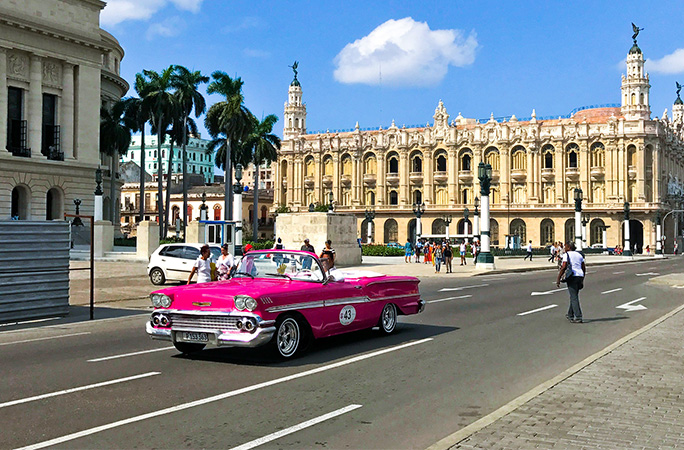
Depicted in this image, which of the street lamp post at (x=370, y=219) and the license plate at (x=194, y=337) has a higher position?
the street lamp post at (x=370, y=219)

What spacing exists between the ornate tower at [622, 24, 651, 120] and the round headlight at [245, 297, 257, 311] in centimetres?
8594

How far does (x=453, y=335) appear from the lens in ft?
39.2

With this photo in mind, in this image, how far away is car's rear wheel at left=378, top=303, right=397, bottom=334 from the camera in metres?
A: 11.5

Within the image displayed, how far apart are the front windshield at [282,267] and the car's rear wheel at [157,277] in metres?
14.6

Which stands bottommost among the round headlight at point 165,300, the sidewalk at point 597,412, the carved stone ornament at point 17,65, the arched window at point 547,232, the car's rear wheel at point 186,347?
the sidewalk at point 597,412

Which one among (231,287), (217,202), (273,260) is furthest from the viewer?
(217,202)

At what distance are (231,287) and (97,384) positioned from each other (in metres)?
2.27

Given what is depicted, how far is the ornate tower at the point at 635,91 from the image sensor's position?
84.9 meters

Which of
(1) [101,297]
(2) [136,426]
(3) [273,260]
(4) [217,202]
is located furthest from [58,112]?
(4) [217,202]

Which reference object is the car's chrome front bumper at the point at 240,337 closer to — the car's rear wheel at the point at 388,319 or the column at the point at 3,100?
the car's rear wheel at the point at 388,319

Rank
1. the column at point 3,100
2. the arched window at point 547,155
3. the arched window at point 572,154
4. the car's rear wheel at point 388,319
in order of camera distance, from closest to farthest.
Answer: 1. the car's rear wheel at point 388,319
2. the column at point 3,100
3. the arched window at point 572,154
4. the arched window at point 547,155

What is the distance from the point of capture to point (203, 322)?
8930mm

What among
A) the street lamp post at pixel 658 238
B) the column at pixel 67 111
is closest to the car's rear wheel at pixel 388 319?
the column at pixel 67 111

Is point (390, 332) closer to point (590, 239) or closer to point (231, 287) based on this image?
point (231, 287)
